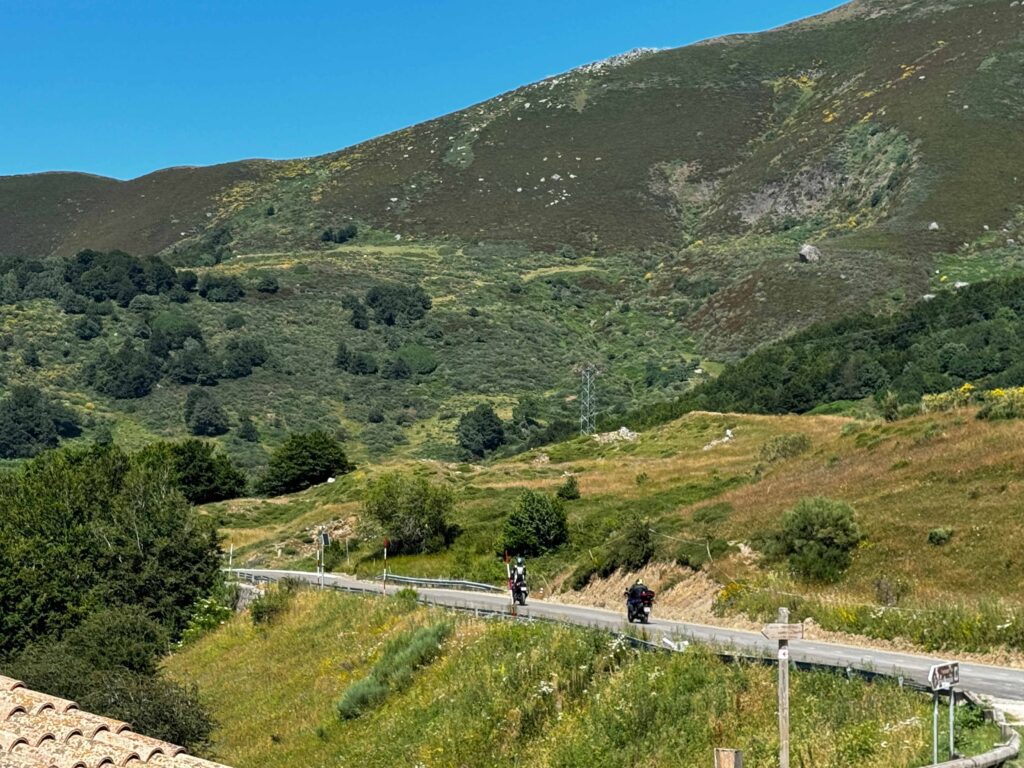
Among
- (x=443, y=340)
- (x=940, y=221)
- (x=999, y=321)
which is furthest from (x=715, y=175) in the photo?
(x=999, y=321)

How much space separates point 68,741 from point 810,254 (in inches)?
→ 4680

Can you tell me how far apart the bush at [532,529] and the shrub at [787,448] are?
11396mm

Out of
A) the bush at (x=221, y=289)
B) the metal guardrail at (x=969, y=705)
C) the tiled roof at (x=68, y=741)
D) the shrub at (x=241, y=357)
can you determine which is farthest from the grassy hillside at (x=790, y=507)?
the bush at (x=221, y=289)

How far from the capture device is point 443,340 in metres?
136

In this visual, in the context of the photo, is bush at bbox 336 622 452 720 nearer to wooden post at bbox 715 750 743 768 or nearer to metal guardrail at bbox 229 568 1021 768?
metal guardrail at bbox 229 568 1021 768

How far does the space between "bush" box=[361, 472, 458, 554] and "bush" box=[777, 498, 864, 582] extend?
69.4ft

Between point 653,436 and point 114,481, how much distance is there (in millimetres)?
35348

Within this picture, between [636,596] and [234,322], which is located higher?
[234,322]

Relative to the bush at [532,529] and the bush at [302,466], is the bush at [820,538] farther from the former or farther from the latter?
the bush at [302,466]

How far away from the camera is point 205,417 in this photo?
10862 cm

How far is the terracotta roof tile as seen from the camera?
63.4 feet

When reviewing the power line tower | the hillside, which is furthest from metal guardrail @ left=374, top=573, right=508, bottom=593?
the hillside

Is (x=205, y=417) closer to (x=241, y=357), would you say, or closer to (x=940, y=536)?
(x=241, y=357)

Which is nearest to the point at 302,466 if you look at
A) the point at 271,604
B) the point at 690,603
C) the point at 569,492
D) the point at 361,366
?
the point at 569,492
